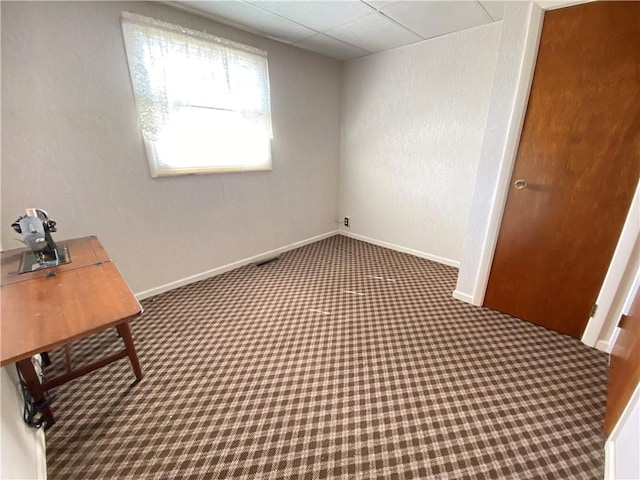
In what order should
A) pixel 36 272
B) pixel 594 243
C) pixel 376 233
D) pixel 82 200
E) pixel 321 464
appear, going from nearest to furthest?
pixel 321 464 < pixel 36 272 < pixel 594 243 < pixel 82 200 < pixel 376 233

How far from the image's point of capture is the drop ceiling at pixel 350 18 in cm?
203

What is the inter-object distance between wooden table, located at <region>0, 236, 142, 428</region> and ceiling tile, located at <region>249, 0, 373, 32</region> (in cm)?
208

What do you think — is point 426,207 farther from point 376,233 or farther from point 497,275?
point 497,275

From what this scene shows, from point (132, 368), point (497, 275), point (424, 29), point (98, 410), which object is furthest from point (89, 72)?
point (497, 275)

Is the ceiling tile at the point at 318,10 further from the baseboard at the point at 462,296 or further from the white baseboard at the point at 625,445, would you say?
the white baseboard at the point at 625,445

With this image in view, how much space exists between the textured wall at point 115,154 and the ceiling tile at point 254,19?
134mm

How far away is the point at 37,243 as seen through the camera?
148 centimetres

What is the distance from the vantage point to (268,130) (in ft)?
Result: 9.33

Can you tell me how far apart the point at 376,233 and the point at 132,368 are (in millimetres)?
2907

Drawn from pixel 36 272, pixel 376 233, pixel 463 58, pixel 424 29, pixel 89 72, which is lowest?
pixel 376 233

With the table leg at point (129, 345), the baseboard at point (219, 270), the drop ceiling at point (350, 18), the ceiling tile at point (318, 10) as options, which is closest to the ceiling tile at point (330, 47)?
the drop ceiling at point (350, 18)

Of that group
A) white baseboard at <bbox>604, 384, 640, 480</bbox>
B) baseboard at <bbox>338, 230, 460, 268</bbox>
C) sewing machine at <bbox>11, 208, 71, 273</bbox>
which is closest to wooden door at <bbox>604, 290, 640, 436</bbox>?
white baseboard at <bbox>604, 384, 640, 480</bbox>

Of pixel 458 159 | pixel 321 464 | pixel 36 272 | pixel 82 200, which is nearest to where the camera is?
pixel 321 464

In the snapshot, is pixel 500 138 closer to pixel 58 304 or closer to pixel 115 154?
pixel 58 304
